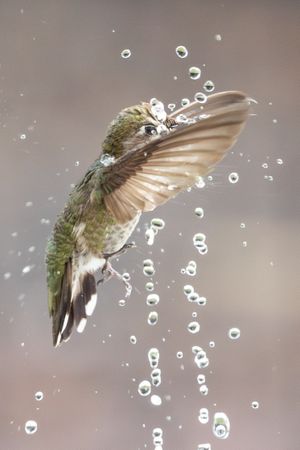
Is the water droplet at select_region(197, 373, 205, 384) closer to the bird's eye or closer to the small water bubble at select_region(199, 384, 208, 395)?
the small water bubble at select_region(199, 384, 208, 395)

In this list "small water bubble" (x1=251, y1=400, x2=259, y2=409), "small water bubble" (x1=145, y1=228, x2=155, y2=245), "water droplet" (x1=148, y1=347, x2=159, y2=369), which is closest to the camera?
"small water bubble" (x1=145, y1=228, x2=155, y2=245)

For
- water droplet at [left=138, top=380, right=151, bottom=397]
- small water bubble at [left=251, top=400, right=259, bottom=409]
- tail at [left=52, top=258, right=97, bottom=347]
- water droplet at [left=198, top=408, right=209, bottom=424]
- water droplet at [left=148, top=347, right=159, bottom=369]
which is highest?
tail at [left=52, top=258, right=97, bottom=347]

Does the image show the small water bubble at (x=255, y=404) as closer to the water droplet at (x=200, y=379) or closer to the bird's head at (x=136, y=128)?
the water droplet at (x=200, y=379)

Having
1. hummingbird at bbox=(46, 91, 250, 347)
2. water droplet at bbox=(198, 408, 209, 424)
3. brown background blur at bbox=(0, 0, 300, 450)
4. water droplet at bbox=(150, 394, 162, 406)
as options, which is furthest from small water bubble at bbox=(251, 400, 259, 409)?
hummingbird at bbox=(46, 91, 250, 347)

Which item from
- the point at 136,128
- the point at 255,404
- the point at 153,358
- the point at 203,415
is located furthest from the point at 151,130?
the point at 255,404

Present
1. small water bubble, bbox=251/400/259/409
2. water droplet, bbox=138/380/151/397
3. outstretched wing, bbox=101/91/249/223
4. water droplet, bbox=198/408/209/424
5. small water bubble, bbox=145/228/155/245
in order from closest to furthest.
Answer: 1. outstretched wing, bbox=101/91/249/223
2. small water bubble, bbox=145/228/155/245
3. water droplet, bbox=138/380/151/397
4. water droplet, bbox=198/408/209/424
5. small water bubble, bbox=251/400/259/409

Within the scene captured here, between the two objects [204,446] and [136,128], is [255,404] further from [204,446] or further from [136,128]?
[136,128]

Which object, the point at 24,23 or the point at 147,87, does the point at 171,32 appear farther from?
the point at 24,23
